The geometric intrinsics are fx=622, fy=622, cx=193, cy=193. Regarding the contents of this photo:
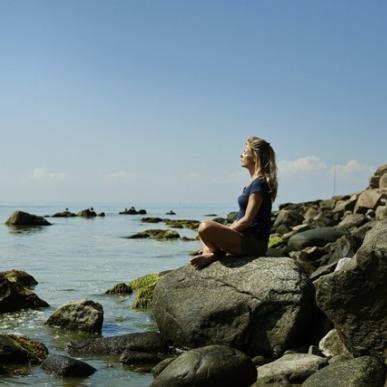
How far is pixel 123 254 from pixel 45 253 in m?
3.49

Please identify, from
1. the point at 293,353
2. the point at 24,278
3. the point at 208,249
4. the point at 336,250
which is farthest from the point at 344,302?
the point at 24,278

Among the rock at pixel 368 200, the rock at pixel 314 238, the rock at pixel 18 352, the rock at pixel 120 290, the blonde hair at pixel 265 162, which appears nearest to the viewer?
the rock at pixel 18 352

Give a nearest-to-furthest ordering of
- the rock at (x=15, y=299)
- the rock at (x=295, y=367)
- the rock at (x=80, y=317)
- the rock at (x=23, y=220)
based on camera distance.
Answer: the rock at (x=295, y=367) → the rock at (x=80, y=317) → the rock at (x=15, y=299) → the rock at (x=23, y=220)

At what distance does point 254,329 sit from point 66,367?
2.66 m

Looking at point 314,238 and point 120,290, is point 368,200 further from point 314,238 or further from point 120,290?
point 120,290

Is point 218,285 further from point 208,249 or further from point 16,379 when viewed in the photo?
point 16,379

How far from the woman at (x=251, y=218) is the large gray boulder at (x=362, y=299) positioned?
2.39 m

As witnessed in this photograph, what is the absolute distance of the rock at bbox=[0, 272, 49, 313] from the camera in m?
13.1

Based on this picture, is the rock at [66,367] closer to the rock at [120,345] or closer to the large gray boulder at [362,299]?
the rock at [120,345]

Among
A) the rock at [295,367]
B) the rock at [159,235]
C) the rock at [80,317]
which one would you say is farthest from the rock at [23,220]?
the rock at [295,367]

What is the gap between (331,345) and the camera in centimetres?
823

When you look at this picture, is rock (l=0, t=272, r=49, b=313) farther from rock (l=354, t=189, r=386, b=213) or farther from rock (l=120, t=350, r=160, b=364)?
rock (l=354, t=189, r=386, b=213)

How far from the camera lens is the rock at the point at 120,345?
941 centimetres

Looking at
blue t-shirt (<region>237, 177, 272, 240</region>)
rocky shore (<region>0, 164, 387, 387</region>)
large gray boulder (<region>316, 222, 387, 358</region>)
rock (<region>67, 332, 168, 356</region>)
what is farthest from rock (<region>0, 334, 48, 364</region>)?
large gray boulder (<region>316, 222, 387, 358</region>)
